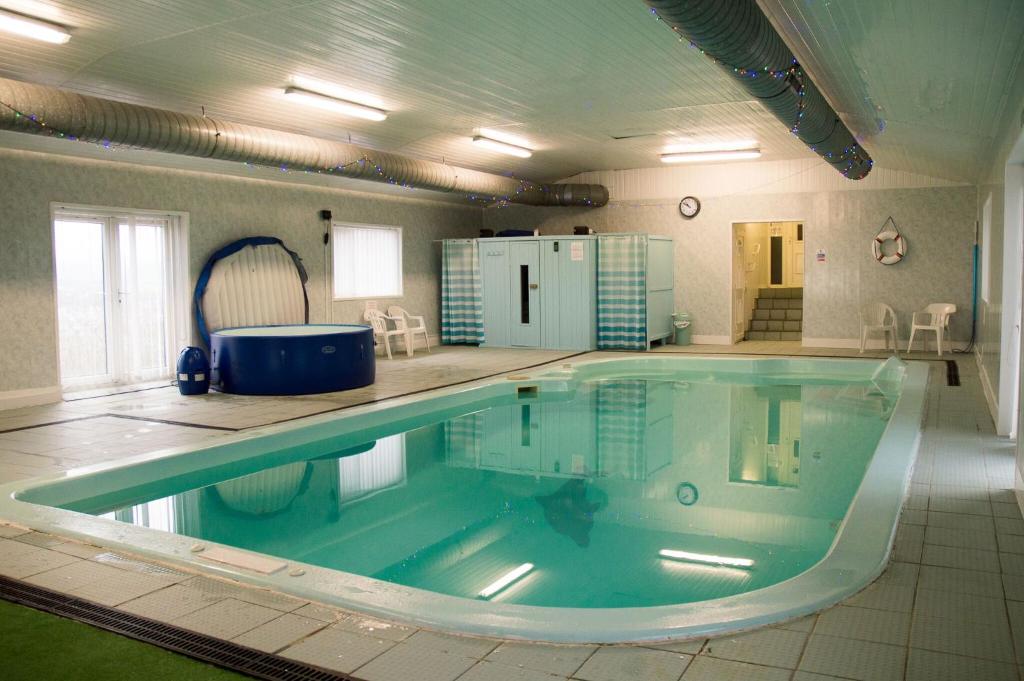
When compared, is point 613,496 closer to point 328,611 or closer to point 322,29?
point 328,611

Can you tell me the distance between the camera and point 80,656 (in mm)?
2699

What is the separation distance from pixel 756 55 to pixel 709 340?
946cm

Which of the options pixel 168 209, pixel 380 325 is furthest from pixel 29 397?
pixel 380 325

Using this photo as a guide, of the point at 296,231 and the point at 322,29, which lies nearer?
the point at 322,29

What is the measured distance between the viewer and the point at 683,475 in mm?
6129

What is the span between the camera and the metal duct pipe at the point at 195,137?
641 cm

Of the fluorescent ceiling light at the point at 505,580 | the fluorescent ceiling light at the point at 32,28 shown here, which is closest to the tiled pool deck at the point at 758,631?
the fluorescent ceiling light at the point at 505,580

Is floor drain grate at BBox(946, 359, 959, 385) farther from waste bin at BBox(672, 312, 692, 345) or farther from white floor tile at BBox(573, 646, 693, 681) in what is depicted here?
white floor tile at BBox(573, 646, 693, 681)

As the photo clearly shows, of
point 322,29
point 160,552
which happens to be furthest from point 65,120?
point 160,552

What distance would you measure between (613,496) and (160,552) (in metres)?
2.97

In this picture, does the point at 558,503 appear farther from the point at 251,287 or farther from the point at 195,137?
the point at 251,287

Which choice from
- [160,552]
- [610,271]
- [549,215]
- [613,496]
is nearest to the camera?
[160,552]

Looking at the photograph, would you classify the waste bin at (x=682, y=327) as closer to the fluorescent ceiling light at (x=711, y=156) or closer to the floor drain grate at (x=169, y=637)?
the fluorescent ceiling light at (x=711, y=156)

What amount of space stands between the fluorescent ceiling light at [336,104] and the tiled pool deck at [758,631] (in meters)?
4.39
